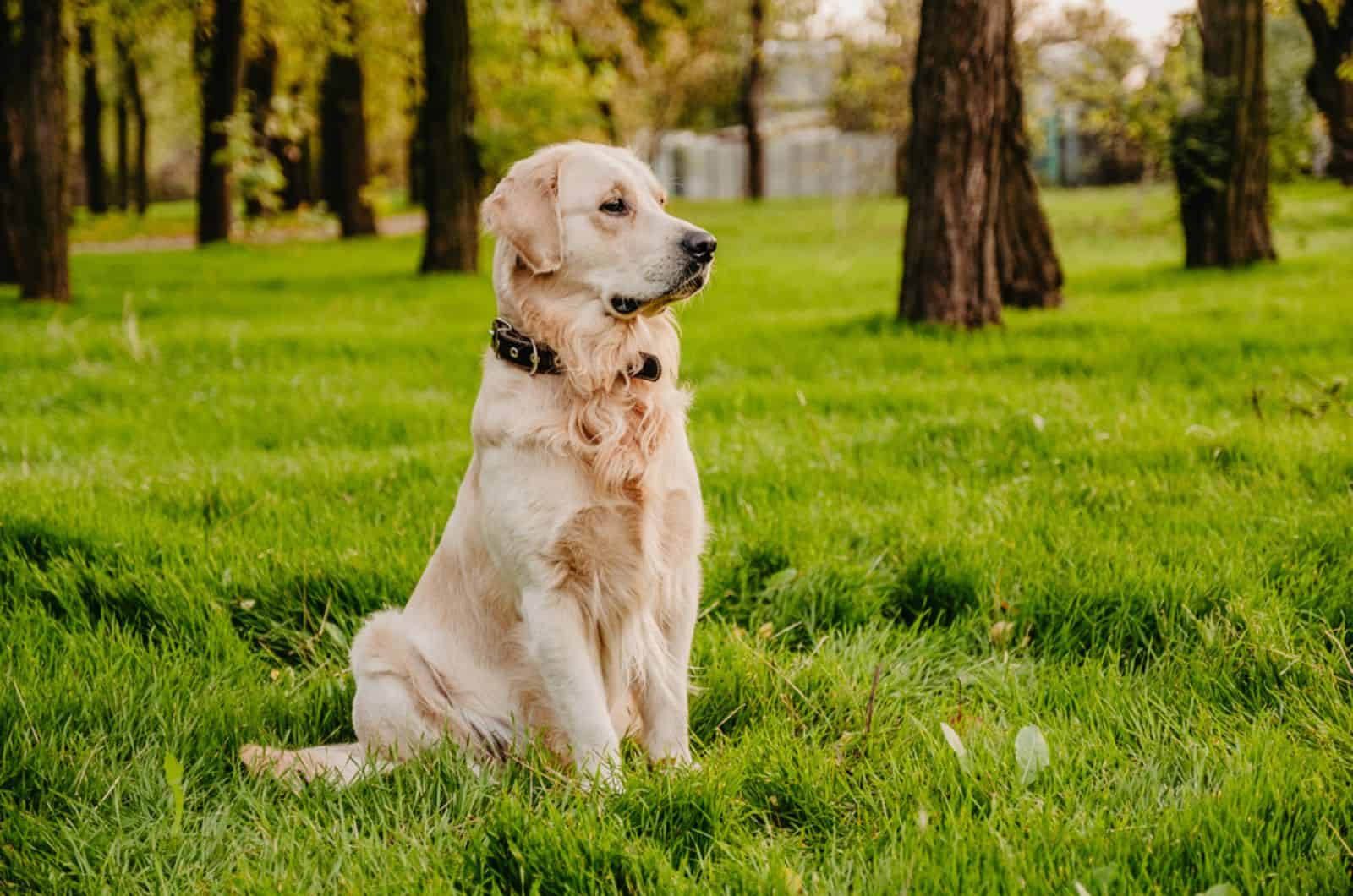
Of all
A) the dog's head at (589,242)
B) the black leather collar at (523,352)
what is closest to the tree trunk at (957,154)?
the dog's head at (589,242)

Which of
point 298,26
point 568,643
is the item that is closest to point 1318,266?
point 568,643

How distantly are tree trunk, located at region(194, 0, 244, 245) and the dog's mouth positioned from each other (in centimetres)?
1376

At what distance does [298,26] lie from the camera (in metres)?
16.5


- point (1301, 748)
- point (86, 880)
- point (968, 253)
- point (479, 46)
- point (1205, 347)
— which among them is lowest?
point (86, 880)

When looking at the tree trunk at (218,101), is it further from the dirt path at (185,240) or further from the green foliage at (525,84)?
the green foliage at (525,84)

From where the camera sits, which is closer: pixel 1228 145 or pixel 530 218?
pixel 530 218

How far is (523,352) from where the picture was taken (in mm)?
2697

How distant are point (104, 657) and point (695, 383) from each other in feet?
13.9

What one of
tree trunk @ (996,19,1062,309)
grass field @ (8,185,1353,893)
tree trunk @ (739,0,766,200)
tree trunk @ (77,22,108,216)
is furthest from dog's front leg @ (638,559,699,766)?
tree trunk @ (739,0,766,200)

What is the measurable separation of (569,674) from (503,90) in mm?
14499

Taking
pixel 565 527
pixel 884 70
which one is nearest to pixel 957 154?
pixel 565 527

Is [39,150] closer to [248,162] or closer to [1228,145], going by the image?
[248,162]

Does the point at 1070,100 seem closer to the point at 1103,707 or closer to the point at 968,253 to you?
the point at 968,253

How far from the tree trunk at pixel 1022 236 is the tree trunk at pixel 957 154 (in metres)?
1.12
